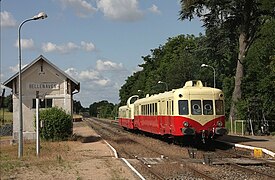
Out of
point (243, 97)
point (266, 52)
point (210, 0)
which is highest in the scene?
point (210, 0)

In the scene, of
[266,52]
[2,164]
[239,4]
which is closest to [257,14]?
[239,4]

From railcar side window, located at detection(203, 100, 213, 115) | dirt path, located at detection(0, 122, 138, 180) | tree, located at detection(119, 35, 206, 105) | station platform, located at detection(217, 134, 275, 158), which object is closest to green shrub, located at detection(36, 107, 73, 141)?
station platform, located at detection(217, 134, 275, 158)

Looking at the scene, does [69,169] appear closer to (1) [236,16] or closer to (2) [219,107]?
(2) [219,107]

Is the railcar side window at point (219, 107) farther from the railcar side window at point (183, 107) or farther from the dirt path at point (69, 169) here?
the dirt path at point (69, 169)

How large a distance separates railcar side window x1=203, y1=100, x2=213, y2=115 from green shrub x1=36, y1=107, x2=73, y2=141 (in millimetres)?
11034

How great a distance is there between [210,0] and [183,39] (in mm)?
62813

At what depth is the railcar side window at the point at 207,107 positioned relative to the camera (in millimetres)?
24281

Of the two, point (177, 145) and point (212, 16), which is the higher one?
point (212, 16)

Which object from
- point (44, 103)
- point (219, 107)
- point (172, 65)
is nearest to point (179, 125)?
point (219, 107)

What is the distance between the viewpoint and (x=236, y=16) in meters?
39.6

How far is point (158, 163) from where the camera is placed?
18.2 m

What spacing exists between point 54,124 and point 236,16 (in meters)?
17.1

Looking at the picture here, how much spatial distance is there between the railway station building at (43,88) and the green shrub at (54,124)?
137 inches

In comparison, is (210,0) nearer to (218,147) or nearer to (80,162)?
(218,147)
